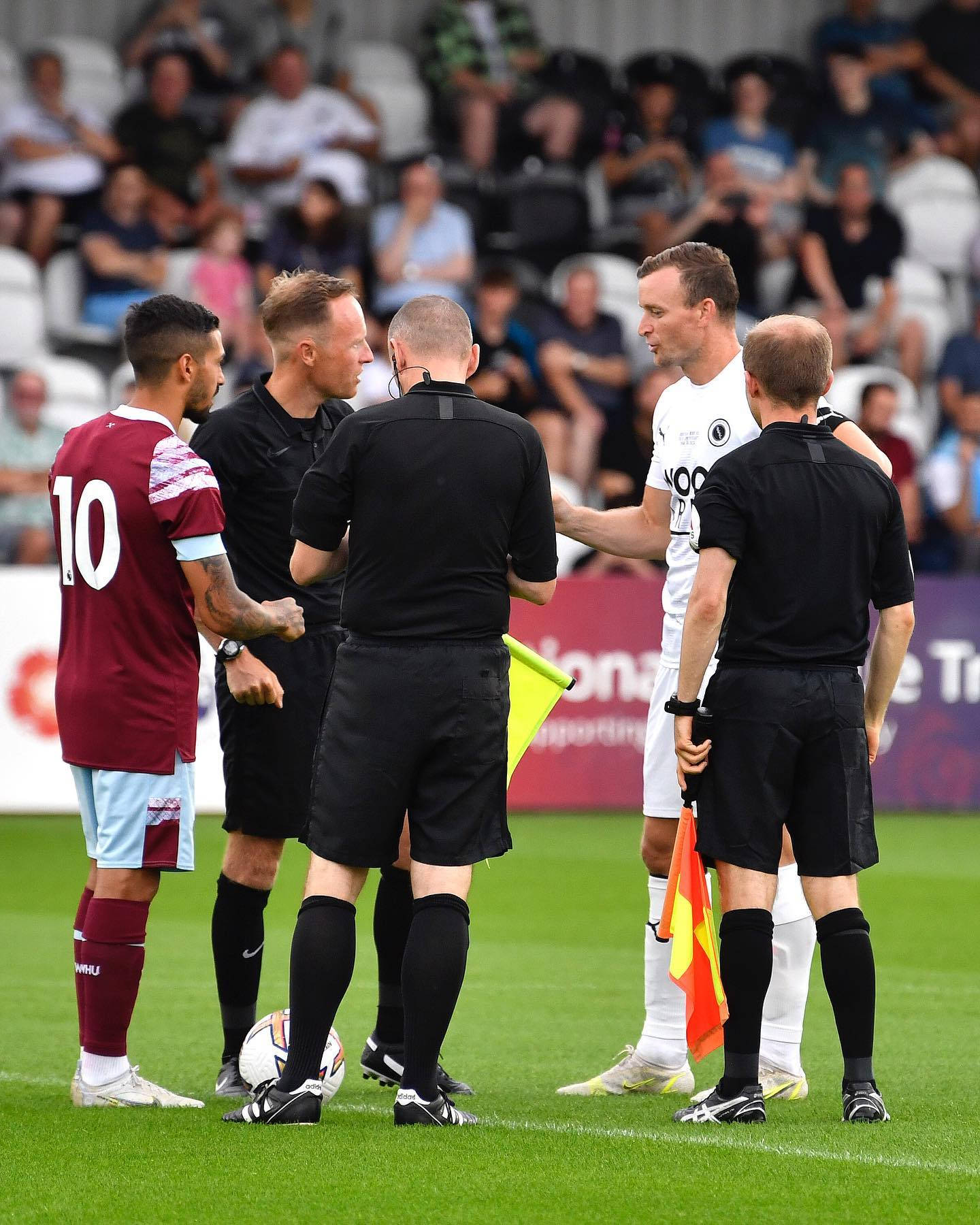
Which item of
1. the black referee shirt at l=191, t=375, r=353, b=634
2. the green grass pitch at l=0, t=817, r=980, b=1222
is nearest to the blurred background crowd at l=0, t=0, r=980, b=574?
the green grass pitch at l=0, t=817, r=980, b=1222

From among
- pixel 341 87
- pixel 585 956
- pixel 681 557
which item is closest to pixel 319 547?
pixel 681 557

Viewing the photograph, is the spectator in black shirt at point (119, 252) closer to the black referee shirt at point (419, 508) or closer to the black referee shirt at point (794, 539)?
the black referee shirt at point (419, 508)

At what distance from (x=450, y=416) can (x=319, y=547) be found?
0.49 metres

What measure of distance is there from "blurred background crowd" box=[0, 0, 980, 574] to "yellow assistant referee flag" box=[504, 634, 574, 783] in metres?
8.08

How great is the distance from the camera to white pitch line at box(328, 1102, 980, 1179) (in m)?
4.57

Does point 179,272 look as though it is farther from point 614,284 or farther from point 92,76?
point 614,284

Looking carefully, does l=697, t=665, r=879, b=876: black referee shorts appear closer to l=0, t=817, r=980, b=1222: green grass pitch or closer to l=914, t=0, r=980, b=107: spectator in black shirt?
l=0, t=817, r=980, b=1222: green grass pitch

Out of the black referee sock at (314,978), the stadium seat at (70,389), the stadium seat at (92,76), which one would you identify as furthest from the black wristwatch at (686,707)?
the stadium seat at (92,76)

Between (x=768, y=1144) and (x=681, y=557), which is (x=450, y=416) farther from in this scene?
(x=768, y=1144)

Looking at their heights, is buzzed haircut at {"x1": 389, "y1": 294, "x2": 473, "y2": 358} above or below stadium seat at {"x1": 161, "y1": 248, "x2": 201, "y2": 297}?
below

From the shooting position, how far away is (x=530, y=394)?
51.0ft

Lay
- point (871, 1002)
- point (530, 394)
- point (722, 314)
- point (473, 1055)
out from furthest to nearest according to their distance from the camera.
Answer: point (530, 394), point (473, 1055), point (722, 314), point (871, 1002)

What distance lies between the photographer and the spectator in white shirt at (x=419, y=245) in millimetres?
16406

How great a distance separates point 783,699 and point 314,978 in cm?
141
